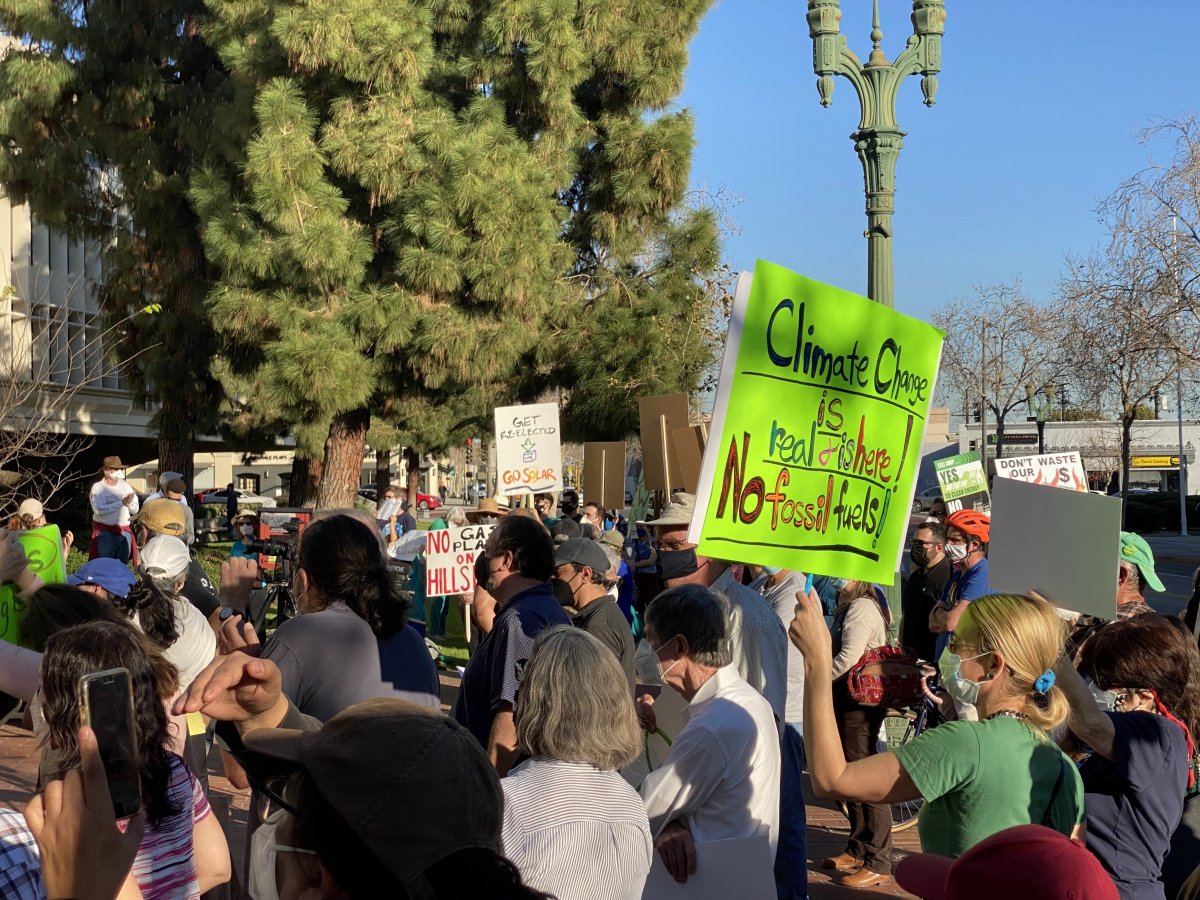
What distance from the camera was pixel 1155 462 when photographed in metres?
73.1

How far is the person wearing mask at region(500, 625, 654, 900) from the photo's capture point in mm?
3018

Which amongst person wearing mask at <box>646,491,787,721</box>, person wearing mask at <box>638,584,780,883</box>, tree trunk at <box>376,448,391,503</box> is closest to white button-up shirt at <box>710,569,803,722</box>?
person wearing mask at <box>646,491,787,721</box>

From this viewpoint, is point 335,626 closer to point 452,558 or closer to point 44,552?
point 44,552

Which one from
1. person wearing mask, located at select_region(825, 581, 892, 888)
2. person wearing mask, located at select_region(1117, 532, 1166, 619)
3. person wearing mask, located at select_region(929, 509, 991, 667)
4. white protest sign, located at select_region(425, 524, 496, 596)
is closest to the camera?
person wearing mask, located at select_region(1117, 532, 1166, 619)

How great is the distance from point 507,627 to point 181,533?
414 centimetres

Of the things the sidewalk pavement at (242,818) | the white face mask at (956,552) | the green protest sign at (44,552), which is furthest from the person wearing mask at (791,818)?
the green protest sign at (44,552)

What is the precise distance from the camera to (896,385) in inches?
171

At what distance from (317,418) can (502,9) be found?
24.4 feet

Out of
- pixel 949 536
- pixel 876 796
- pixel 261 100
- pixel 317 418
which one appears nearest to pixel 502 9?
pixel 261 100

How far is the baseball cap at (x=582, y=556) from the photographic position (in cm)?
600

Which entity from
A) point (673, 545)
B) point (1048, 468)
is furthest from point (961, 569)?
point (1048, 468)

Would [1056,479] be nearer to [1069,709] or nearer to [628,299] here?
[1069,709]

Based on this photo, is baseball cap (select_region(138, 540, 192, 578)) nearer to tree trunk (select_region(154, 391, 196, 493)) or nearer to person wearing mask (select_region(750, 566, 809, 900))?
person wearing mask (select_region(750, 566, 809, 900))

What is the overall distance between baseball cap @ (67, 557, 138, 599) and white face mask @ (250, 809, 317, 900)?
12.7ft
